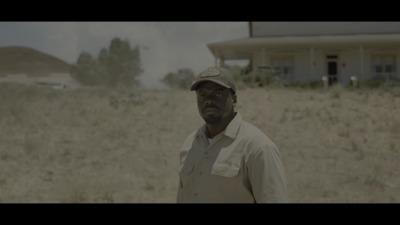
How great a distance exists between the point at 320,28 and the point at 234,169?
2661 cm

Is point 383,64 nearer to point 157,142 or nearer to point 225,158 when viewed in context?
point 157,142

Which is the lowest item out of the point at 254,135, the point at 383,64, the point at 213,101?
the point at 254,135

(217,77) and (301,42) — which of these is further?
(301,42)

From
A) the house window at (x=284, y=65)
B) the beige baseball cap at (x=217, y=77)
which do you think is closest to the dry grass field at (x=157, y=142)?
the house window at (x=284, y=65)

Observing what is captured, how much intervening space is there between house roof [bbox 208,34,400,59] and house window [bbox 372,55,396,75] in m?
1.19

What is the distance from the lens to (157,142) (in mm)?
14508

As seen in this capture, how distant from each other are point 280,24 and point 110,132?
16.5 metres

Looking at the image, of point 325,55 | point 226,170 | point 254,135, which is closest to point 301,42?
point 325,55

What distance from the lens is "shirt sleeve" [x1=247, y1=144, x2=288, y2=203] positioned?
2279mm

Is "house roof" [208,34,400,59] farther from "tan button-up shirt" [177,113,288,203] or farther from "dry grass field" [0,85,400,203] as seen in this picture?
"tan button-up shirt" [177,113,288,203]

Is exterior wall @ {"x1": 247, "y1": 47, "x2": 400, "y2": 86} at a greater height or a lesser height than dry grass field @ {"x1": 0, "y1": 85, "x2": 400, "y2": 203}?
greater

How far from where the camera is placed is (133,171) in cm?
1245

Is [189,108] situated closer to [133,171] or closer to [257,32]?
[133,171]

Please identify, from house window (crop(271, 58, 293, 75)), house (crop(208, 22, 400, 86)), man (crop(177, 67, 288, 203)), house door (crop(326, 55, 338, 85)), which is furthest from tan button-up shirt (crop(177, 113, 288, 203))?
house door (crop(326, 55, 338, 85))
